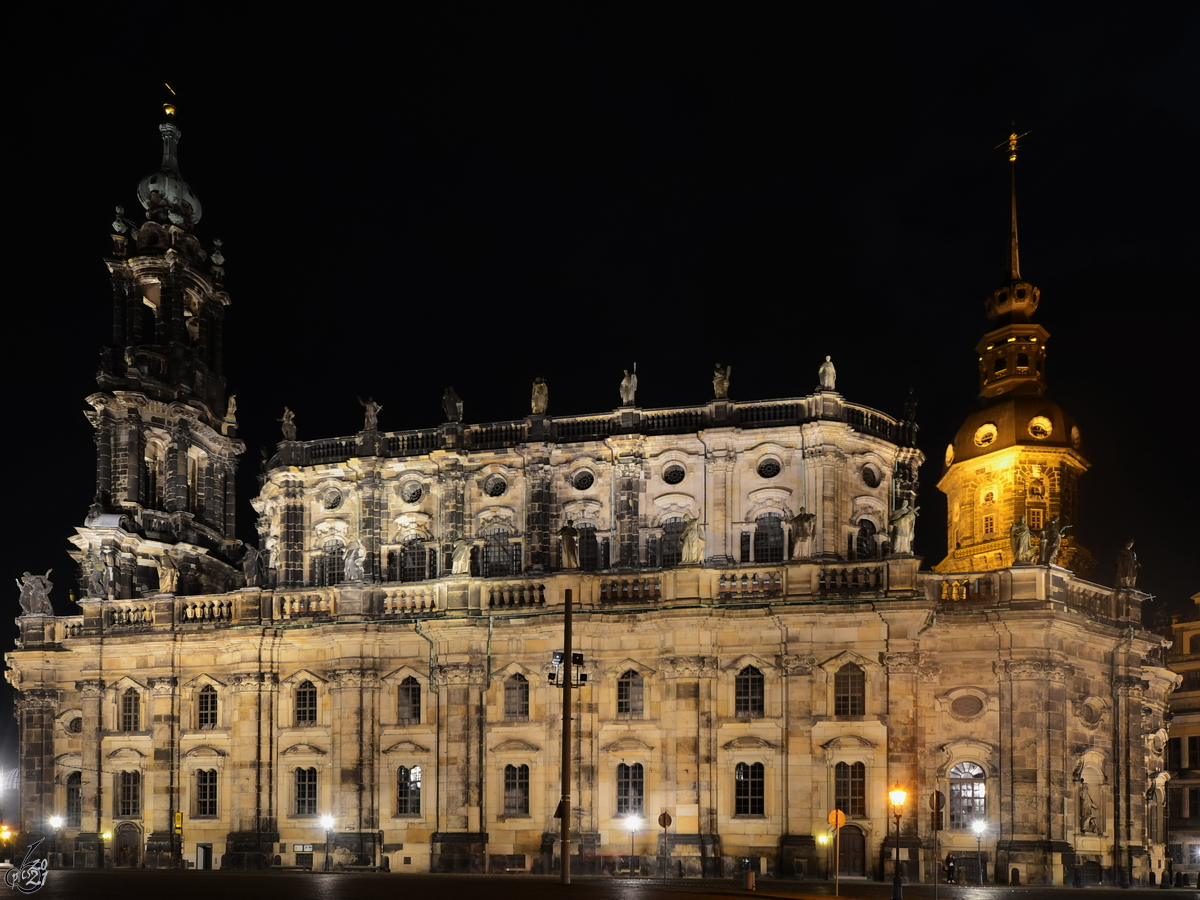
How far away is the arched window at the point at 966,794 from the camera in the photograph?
59250 mm

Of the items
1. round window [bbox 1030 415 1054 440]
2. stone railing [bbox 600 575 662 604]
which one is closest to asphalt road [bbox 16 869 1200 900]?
stone railing [bbox 600 575 662 604]

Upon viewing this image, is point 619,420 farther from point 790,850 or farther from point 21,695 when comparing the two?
point 21,695

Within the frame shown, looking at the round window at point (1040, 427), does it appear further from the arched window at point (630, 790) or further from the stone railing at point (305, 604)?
the stone railing at point (305, 604)

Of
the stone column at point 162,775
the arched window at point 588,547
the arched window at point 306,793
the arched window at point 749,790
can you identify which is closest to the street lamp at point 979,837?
the arched window at point 749,790

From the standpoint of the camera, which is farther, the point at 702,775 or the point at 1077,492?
the point at 1077,492

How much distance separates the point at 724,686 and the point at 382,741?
48.6 feet

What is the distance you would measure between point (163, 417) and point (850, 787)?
3698 centimetres

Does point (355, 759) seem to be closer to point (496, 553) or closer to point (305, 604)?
point (305, 604)

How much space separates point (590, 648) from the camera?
63375mm

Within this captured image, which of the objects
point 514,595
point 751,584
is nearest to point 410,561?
point 514,595

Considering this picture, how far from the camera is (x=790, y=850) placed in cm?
5903

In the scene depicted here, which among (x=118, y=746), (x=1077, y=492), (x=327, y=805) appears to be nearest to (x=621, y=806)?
(x=327, y=805)

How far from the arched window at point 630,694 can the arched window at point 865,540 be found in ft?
36.7

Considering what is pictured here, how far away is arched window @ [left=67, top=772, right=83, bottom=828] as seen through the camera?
70.0 meters
